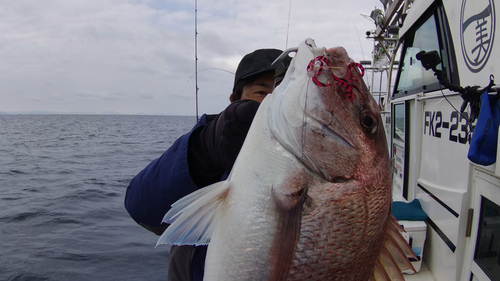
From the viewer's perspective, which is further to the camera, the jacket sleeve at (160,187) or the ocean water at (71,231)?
the ocean water at (71,231)

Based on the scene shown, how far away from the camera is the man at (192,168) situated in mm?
1545

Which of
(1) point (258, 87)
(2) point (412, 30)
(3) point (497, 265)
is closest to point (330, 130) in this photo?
(1) point (258, 87)

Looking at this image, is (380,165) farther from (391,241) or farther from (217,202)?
(217,202)

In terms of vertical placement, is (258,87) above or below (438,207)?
A: above

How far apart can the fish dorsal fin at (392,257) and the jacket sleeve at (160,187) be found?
87 centimetres

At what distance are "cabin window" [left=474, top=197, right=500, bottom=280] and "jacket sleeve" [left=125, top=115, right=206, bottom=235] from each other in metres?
1.91

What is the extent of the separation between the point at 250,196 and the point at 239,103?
47cm

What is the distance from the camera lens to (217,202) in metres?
1.37

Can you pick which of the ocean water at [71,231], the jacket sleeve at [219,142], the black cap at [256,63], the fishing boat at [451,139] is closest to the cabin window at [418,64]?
the fishing boat at [451,139]

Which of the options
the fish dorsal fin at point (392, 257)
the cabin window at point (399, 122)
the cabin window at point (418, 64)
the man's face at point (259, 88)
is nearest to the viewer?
the fish dorsal fin at point (392, 257)

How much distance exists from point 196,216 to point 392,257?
815mm

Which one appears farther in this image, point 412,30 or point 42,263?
point 42,263

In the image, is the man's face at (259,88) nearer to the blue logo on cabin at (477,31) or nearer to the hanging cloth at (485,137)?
the hanging cloth at (485,137)

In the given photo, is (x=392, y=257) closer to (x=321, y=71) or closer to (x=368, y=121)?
(x=368, y=121)
